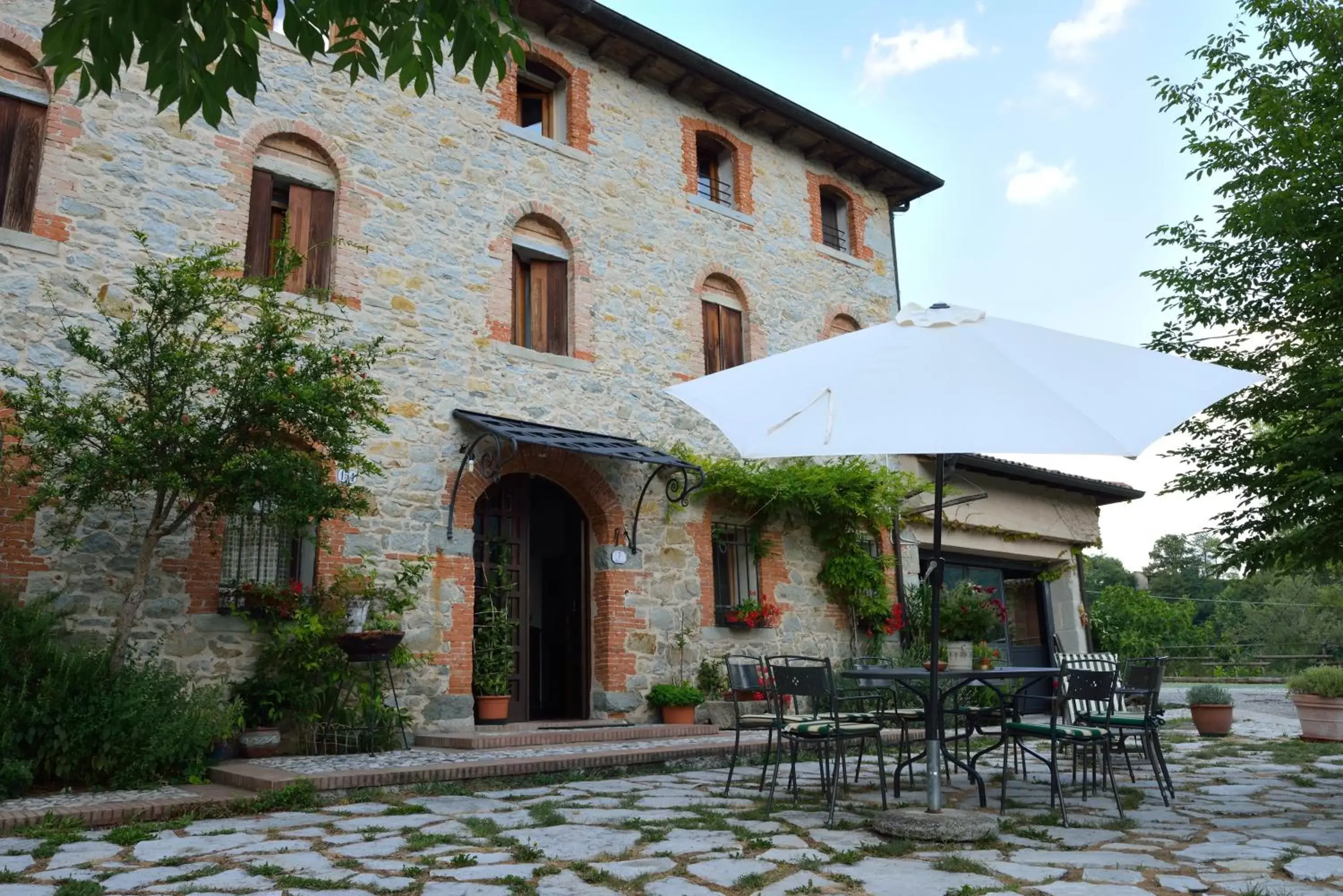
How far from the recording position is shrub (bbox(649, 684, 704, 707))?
920 centimetres

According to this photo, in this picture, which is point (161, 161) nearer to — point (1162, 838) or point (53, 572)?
point (53, 572)

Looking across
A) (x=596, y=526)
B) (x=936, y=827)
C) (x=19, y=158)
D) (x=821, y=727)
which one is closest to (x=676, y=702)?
(x=596, y=526)

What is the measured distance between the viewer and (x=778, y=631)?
10.7 meters

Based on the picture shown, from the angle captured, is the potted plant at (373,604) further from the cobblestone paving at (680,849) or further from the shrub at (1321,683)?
the shrub at (1321,683)

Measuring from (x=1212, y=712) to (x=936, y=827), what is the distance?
758 centimetres

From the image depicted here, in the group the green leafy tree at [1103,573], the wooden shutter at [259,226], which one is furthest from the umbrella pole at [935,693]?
the green leafy tree at [1103,573]

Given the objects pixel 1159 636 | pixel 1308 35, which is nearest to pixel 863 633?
pixel 1308 35

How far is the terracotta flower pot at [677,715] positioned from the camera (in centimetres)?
923

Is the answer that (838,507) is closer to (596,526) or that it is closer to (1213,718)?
(596,526)

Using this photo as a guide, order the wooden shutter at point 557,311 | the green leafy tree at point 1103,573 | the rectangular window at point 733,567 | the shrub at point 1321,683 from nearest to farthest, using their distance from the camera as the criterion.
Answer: the shrub at point 1321,683
the wooden shutter at point 557,311
the rectangular window at point 733,567
the green leafy tree at point 1103,573

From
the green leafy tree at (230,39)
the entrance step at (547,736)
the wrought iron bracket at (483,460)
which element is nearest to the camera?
the green leafy tree at (230,39)

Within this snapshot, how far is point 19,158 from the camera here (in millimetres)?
7066

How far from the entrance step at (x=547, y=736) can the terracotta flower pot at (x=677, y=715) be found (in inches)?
10.5

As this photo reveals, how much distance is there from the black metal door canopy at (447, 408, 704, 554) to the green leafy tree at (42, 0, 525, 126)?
4926mm
